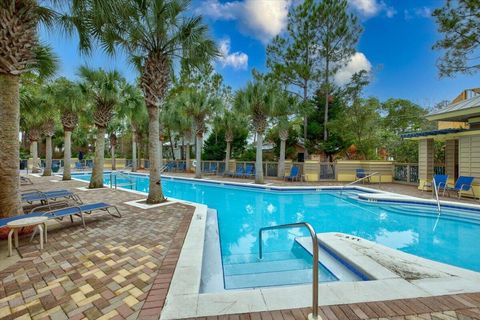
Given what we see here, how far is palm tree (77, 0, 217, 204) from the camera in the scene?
23.8ft

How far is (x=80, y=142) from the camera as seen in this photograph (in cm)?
3681

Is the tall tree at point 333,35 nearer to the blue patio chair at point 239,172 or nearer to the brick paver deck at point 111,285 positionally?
the blue patio chair at point 239,172

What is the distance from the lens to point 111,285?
3074mm

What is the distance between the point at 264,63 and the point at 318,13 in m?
6.00

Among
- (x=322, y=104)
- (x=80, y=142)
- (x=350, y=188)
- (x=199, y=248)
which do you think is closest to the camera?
(x=199, y=248)

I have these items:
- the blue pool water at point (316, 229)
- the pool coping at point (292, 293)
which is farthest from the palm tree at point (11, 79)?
the blue pool water at point (316, 229)

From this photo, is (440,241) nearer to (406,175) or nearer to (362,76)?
(406,175)

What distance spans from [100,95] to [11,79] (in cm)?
696

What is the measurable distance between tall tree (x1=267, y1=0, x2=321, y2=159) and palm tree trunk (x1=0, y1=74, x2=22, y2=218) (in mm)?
18241

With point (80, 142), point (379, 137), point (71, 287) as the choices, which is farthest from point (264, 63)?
point (80, 142)

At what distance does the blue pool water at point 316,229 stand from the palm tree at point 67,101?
7.88 metres

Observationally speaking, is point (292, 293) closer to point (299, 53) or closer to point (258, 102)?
point (258, 102)

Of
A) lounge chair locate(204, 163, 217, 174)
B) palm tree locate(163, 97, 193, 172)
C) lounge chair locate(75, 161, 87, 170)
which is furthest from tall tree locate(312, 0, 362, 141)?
lounge chair locate(75, 161, 87, 170)

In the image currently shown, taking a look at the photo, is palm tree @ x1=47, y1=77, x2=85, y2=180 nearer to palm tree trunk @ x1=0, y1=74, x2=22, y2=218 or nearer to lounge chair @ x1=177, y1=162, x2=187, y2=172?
palm tree trunk @ x1=0, y1=74, x2=22, y2=218
